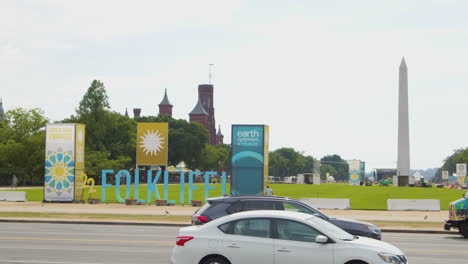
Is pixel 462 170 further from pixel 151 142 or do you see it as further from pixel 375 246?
pixel 375 246

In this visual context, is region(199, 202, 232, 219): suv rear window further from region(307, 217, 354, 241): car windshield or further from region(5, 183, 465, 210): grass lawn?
region(5, 183, 465, 210): grass lawn

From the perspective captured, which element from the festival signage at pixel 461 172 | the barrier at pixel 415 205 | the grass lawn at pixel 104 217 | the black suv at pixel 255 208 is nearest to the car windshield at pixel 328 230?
the black suv at pixel 255 208

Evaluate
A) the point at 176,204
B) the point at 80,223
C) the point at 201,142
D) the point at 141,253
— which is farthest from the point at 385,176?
the point at 141,253

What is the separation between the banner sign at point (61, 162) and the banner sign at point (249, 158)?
40.4 ft

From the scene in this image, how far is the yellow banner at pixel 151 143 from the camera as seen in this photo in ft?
155

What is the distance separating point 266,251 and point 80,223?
63.0 feet

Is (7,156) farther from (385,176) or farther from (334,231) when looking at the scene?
(385,176)

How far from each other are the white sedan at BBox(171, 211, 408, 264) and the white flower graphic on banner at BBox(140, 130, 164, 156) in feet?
117

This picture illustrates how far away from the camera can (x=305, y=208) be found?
16.9 metres

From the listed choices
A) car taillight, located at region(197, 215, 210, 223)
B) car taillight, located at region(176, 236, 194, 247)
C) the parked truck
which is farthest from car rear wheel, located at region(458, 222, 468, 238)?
car taillight, located at region(176, 236, 194, 247)

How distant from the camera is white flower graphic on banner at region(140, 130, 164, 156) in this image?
47406mm

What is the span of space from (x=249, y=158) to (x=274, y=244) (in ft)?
96.9

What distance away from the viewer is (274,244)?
37.6ft

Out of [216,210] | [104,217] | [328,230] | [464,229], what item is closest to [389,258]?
[328,230]
